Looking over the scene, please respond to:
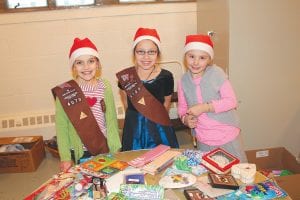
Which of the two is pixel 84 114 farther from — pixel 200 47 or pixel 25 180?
pixel 25 180

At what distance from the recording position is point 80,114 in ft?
5.68

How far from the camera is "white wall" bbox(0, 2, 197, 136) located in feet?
10.0

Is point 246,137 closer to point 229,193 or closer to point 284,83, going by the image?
point 284,83

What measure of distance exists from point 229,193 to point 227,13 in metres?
1.54

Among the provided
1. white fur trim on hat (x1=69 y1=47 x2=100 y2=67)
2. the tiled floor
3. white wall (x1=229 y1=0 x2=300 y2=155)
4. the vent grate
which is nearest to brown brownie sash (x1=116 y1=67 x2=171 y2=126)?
white fur trim on hat (x1=69 y1=47 x2=100 y2=67)

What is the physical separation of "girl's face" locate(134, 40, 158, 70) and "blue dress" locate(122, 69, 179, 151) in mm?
111

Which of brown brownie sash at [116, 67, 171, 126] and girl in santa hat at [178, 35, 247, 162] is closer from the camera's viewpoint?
girl in santa hat at [178, 35, 247, 162]

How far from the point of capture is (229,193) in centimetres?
120

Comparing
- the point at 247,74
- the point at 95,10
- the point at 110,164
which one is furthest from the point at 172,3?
the point at 110,164

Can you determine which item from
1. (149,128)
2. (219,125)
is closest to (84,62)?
(149,128)

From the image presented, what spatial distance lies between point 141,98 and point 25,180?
1.44 m

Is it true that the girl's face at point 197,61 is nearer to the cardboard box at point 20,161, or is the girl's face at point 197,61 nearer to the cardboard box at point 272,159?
the cardboard box at point 272,159

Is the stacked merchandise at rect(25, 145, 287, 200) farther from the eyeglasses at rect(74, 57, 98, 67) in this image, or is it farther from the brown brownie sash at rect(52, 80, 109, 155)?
the eyeglasses at rect(74, 57, 98, 67)

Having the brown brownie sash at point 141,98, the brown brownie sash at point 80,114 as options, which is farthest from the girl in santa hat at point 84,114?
the brown brownie sash at point 141,98
